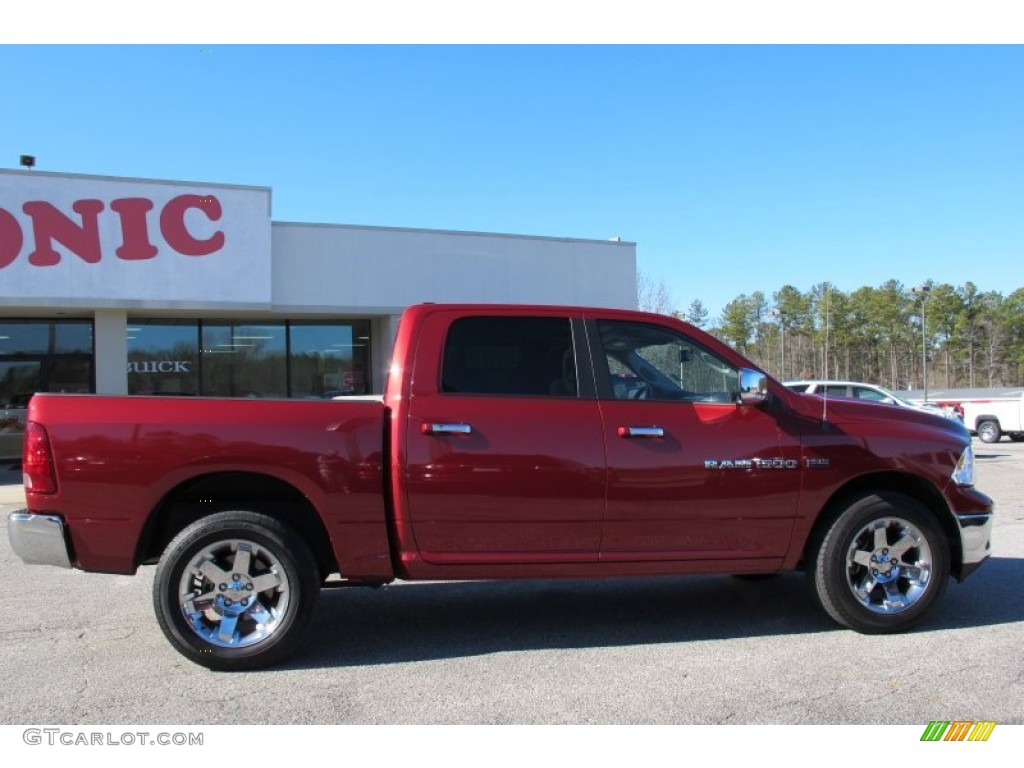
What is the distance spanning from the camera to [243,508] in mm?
4703

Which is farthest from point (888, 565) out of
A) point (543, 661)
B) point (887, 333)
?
point (887, 333)

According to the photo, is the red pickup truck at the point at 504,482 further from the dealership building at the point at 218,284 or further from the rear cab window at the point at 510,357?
the dealership building at the point at 218,284

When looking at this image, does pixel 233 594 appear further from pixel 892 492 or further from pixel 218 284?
pixel 218 284

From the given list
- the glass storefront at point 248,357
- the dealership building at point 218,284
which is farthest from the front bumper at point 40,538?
the glass storefront at point 248,357

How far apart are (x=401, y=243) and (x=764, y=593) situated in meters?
12.3

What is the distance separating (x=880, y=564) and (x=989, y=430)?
71.5ft

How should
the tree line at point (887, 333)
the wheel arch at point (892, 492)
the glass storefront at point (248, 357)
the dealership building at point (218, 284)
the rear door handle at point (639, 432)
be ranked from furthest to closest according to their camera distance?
the tree line at point (887, 333) < the glass storefront at point (248, 357) < the dealership building at point (218, 284) < the wheel arch at point (892, 492) < the rear door handle at point (639, 432)

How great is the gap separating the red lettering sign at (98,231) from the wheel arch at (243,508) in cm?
1169

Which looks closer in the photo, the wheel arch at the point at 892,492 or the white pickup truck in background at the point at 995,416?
the wheel arch at the point at 892,492

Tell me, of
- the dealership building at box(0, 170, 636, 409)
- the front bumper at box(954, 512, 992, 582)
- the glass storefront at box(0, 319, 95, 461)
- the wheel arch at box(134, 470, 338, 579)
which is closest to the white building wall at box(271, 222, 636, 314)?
the dealership building at box(0, 170, 636, 409)

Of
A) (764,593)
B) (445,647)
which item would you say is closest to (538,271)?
(764,593)

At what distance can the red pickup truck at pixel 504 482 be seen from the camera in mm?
4336

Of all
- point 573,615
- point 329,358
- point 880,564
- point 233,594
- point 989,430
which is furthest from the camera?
point 989,430

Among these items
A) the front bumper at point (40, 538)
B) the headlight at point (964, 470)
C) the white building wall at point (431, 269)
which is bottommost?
the front bumper at point (40, 538)
